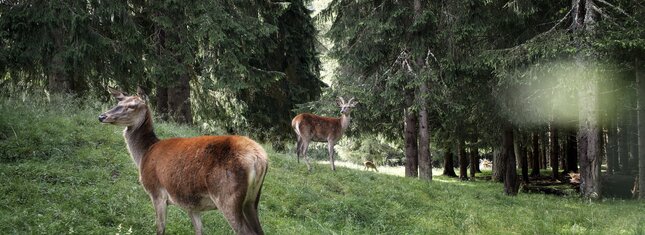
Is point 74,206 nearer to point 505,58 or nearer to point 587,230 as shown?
point 587,230

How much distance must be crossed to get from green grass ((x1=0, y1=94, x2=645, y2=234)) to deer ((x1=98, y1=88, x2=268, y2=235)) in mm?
901

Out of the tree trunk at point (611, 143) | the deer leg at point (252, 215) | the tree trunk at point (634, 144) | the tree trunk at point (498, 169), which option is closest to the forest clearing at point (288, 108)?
the deer leg at point (252, 215)

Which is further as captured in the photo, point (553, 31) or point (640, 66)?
point (640, 66)

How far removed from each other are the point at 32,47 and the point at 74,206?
21.6 ft

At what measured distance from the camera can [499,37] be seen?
59.6 ft

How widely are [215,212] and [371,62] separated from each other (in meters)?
12.5

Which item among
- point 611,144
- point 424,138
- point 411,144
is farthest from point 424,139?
point 611,144

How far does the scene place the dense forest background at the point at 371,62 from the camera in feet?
44.8

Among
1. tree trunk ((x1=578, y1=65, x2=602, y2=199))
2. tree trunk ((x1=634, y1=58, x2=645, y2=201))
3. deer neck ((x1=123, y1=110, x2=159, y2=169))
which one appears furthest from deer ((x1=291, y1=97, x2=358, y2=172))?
tree trunk ((x1=634, y1=58, x2=645, y2=201))

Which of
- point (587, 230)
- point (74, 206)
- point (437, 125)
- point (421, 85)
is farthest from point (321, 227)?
point (437, 125)

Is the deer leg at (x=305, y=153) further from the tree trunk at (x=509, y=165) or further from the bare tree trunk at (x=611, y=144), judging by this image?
the bare tree trunk at (x=611, y=144)

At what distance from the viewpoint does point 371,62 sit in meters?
19.7

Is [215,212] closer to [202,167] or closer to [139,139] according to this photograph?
[139,139]

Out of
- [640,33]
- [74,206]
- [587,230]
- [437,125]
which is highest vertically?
[640,33]
